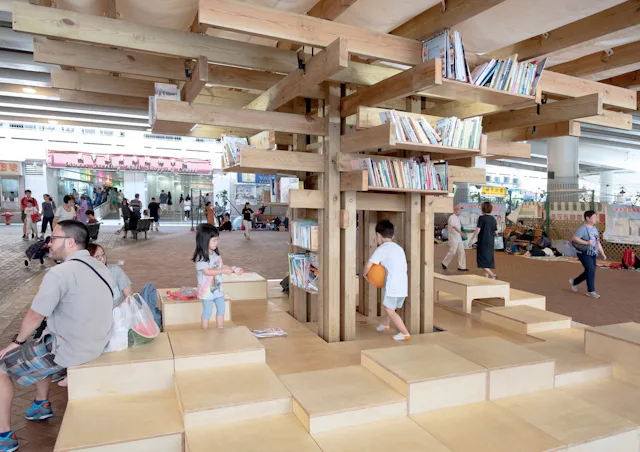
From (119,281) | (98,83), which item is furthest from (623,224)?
(98,83)

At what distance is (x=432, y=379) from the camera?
10.4ft

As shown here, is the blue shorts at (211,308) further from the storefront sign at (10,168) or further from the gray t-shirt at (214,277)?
the storefront sign at (10,168)

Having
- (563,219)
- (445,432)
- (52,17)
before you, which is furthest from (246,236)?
(445,432)

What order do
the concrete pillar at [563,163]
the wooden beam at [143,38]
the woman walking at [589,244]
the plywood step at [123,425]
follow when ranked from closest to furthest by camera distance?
1. the plywood step at [123,425]
2. the wooden beam at [143,38]
3. the woman walking at [589,244]
4. the concrete pillar at [563,163]

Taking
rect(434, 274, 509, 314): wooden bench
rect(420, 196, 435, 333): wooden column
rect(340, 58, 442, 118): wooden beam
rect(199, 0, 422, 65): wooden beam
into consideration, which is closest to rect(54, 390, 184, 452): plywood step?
rect(199, 0, 422, 65): wooden beam

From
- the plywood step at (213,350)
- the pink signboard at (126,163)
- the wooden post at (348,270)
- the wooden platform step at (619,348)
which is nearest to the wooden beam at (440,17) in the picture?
the wooden post at (348,270)

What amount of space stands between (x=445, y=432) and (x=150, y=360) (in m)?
2.18

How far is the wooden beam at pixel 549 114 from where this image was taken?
4602mm

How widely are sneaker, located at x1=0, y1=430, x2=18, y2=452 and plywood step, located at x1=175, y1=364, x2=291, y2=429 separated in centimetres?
102

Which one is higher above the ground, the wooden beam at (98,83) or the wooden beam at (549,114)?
the wooden beam at (98,83)

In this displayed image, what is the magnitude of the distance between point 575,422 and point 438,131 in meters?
2.62

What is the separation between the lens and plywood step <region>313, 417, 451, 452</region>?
2668 mm

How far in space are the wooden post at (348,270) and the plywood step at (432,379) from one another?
1192 millimetres

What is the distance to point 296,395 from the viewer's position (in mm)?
3092
